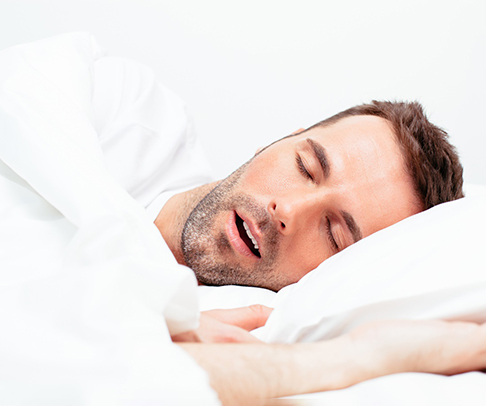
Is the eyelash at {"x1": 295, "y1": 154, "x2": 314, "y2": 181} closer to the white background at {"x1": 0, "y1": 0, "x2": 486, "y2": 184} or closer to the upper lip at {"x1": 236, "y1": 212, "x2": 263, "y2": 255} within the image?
the upper lip at {"x1": 236, "y1": 212, "x2": 263, "y2": 255}

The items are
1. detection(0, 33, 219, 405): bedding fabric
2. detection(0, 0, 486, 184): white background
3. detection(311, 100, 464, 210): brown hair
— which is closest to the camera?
detection(0, 33, 219, 405): bedding fabric

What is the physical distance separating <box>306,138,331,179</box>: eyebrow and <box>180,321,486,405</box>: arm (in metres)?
0.53

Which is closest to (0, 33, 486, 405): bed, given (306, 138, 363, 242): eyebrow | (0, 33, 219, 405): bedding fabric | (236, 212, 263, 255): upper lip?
(0, 33, 219, 405): bedding fabric

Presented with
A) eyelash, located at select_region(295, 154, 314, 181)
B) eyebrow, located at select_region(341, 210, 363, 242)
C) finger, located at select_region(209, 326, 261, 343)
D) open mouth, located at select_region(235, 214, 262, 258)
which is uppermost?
eyelash, located at select_region(295, 154, 314, 181)

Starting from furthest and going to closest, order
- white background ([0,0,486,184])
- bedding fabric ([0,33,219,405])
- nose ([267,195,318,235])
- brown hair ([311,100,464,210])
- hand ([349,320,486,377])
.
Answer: white background ([0,0,486,184]) → brown hair ([311,100,464,210]) → nose ([267,195,318,235]) → hand ([349,320,486,377]) → bedding fabric ([0,33,219,405])

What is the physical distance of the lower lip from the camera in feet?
3.46

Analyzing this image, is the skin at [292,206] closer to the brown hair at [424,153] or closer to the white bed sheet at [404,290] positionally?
the brown hair at [424,153]

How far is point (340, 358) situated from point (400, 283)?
0.17m

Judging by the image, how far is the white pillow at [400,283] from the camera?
644 mm

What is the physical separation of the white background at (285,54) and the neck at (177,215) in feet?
2.78

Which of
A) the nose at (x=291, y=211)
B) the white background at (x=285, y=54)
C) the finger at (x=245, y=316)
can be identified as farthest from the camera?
the white background at (x=285, y=54)

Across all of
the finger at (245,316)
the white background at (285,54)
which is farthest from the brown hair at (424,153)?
the white background at (285,54)

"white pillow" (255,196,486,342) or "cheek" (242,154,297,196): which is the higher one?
"cheek" (242,154,297,196)

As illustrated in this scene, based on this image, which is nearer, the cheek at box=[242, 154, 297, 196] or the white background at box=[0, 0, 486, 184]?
the cheek at box=[242, 154, 297, 196]
